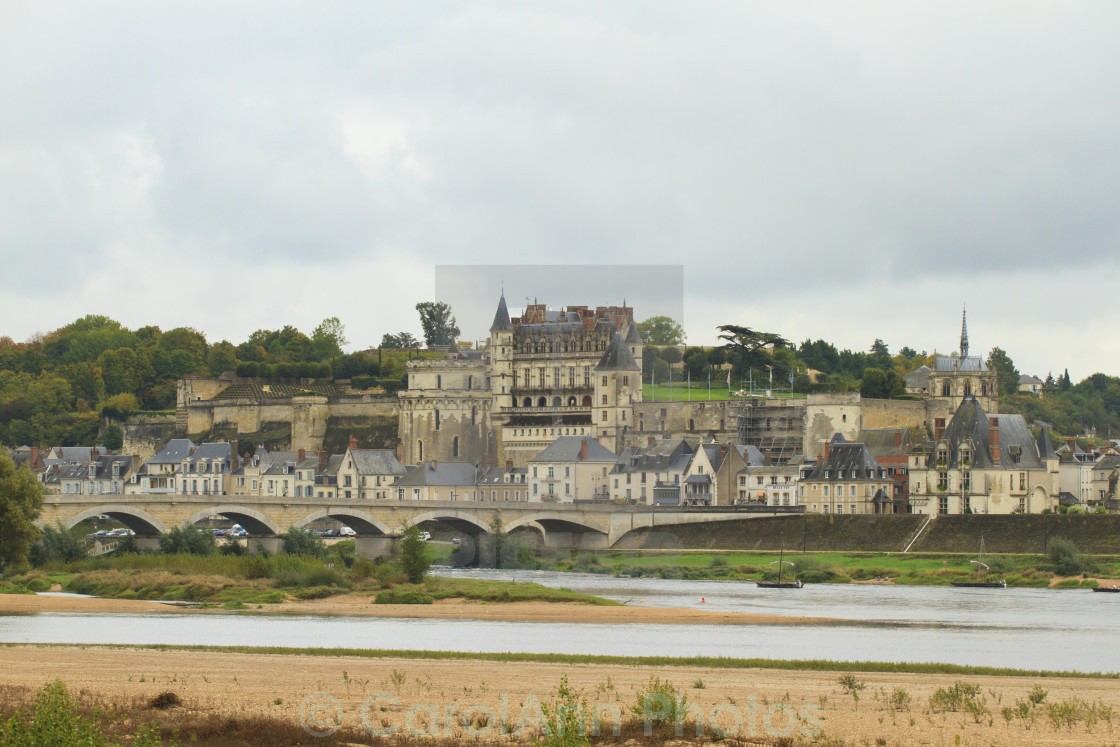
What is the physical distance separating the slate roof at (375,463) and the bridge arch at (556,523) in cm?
1444

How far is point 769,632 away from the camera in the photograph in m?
33.5

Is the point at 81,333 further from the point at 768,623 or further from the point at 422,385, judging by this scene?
the point at 768,623

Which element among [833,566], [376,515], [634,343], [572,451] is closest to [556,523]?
[376,515]

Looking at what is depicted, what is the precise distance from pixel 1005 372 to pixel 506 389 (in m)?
39.5

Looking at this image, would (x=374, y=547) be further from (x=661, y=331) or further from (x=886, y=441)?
(x=661, y=331)

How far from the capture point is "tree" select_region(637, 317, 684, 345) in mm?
96812

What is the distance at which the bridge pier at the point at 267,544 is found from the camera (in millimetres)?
53531

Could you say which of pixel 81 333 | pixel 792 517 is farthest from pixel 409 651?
pixel 81 333

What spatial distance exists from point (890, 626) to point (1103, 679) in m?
10.6

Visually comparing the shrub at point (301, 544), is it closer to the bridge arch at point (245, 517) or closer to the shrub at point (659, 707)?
A: the bridge arch at point (245, 517)

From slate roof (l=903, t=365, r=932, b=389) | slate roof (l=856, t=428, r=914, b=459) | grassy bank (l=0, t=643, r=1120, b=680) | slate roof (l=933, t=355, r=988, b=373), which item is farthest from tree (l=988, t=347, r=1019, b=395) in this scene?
grassy bank (l=0, t=643, r=1120, b=680)

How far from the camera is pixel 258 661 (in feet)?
82.7

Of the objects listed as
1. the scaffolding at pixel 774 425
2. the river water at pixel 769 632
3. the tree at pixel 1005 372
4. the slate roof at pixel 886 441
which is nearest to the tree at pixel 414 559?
the river water at pixel 769 632

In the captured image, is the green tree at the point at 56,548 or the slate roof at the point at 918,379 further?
the slate roof at the point at 918,379
